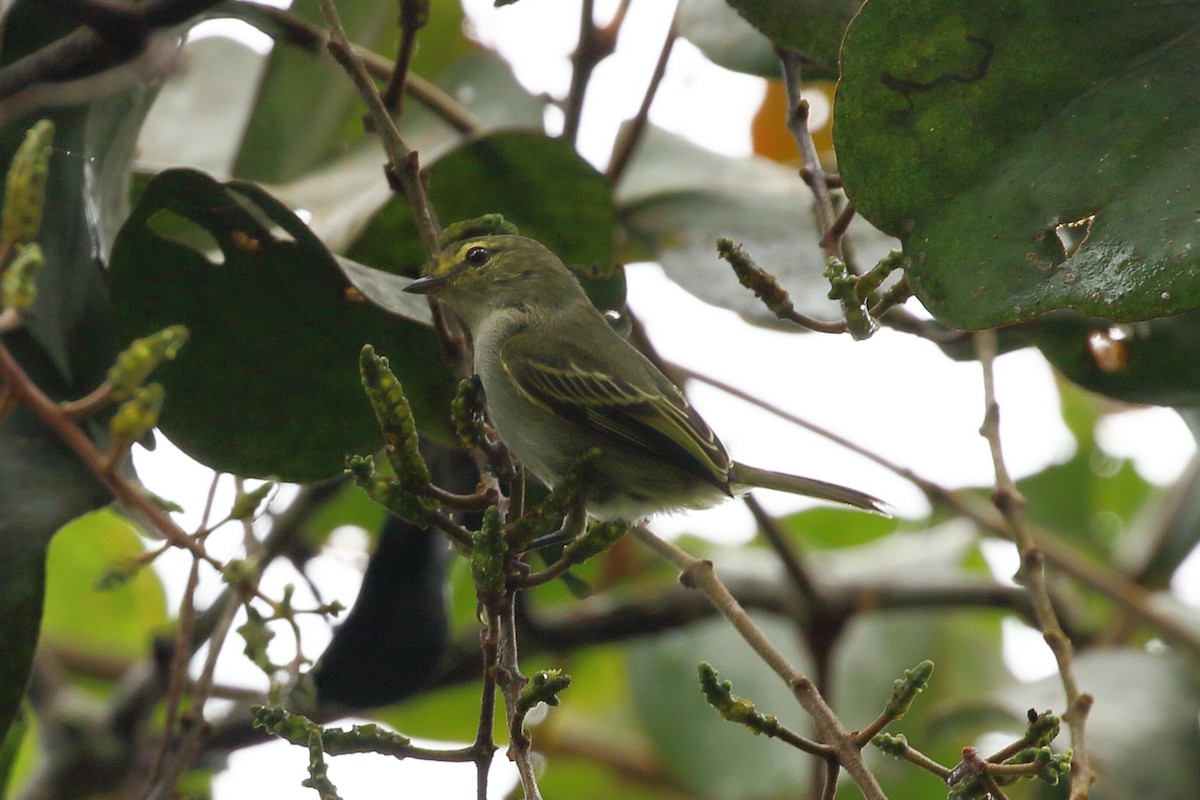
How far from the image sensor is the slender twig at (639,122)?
3.08 m

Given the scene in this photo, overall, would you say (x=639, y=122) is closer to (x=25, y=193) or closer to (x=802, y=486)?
(x=802, y=486)

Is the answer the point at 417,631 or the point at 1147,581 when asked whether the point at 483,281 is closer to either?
the point at 417,631

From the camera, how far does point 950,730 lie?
3416 millimetres

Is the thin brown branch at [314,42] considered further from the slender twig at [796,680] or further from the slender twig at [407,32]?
the slender twig at [796,680]

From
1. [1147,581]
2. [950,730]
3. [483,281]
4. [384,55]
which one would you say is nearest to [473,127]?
[483,281]

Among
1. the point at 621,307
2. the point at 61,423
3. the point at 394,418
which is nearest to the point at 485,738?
the point at 394,418

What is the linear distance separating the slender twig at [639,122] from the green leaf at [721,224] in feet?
0.28

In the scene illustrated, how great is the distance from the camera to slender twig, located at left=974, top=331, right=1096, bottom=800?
1.82 metres

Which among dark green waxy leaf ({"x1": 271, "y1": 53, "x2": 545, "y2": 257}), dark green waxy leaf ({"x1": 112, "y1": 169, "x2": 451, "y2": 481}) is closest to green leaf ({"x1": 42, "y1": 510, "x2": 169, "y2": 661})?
dark green waxy leaf ({"x1": 271, "y1": 53, "x2": 545, "y2": 257})

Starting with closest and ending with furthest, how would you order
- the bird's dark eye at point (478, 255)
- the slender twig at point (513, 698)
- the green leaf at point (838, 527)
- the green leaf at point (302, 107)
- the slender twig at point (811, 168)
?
the slender twig at point (513, 698), the slender twig at point (811, 168), the bird's dark eye at point (478, 255), the green leaf at point (302, 107), the green leaf at point (838, 527)

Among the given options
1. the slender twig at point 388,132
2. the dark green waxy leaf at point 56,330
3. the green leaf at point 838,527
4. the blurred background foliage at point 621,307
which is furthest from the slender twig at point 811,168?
the green leaf at point 838,527

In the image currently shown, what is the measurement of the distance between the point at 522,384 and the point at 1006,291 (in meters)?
1.16

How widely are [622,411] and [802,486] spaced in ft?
1.44

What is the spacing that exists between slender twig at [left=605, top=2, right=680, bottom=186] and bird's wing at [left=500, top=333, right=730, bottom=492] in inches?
21.2
